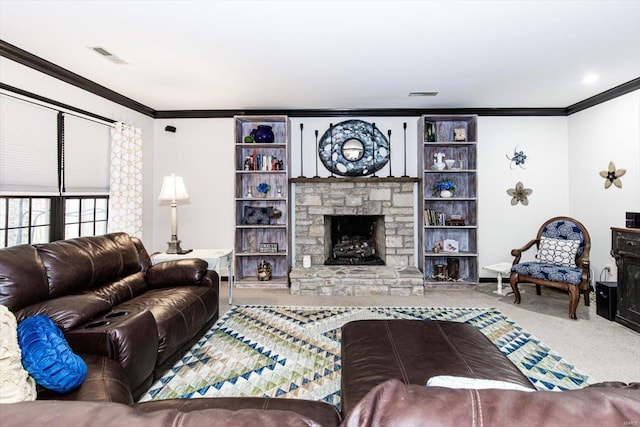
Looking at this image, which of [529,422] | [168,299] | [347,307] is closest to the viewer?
[529,422]

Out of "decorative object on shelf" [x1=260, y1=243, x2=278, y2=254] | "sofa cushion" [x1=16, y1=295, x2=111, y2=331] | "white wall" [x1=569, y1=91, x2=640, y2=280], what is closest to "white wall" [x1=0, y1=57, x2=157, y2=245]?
"decorative object on shelf" [x1=260, y1=243, x2=278, y2=254]

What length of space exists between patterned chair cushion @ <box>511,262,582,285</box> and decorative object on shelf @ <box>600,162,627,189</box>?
1.29m

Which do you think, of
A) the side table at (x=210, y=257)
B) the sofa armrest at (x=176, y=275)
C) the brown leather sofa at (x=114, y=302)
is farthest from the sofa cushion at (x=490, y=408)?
the side table at (x=210, y=257)

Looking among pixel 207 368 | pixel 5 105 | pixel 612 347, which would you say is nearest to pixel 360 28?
pixel 207 368

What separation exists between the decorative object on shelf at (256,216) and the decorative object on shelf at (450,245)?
2633 mm

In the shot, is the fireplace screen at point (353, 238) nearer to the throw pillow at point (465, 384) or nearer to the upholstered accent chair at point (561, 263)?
the upholstered accent chair at point (561, 263)

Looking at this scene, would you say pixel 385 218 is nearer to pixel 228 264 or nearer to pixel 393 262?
pixel 393 262

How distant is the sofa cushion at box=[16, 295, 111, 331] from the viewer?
179 cm

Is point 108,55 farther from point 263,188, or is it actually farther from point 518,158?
point 518,158

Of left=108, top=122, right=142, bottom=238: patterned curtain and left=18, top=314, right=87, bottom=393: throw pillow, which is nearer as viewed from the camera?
left=18, top=314, right=87, bottom=393: throw pillow

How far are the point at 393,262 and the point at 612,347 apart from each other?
2474 millimetres

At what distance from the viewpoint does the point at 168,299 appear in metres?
2.60

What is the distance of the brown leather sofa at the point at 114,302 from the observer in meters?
1.76

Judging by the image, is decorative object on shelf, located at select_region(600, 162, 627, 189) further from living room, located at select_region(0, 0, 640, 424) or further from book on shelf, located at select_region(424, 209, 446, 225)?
book on shelf, located at select_region(424, 209, 446, 225)
